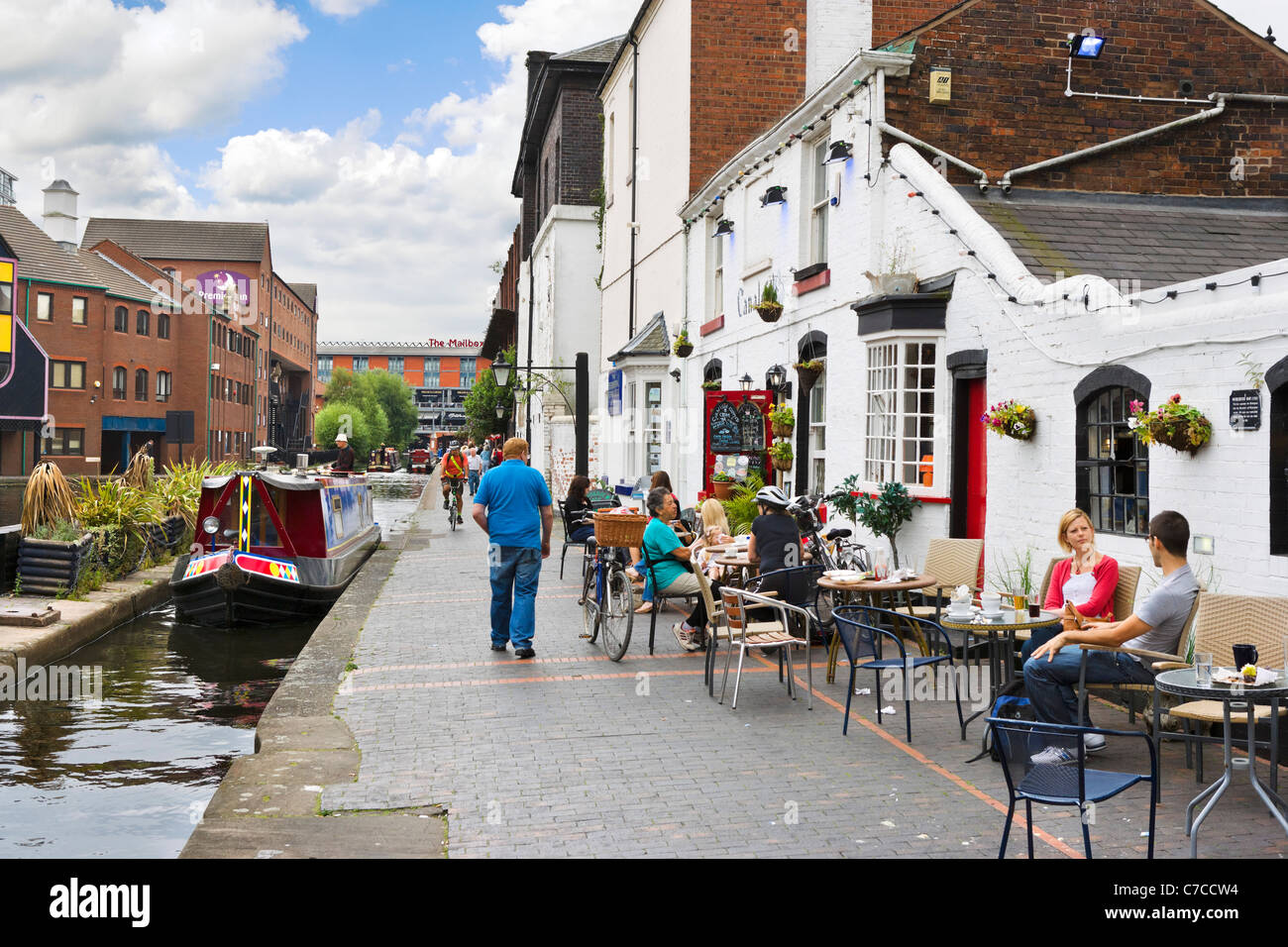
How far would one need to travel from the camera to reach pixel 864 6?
18.7 m

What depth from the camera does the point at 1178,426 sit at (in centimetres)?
685

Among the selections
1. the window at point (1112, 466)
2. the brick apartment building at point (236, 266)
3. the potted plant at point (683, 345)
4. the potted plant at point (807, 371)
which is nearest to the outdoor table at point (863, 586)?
the window at point (1112, 466)

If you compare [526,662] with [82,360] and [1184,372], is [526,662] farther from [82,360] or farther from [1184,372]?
[82,360]

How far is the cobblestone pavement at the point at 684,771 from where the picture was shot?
16.2ft

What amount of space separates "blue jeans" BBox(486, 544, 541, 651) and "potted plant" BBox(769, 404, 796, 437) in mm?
5542

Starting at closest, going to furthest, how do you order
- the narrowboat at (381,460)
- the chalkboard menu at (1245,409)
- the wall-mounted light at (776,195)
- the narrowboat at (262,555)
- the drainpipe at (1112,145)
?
the chalkboard menu at (1245,409) < the drainpipe at (1112,145) < the narrowboat at (262,555) < the wall-mounted light at (776,195) < the narrowboat at (381,460)

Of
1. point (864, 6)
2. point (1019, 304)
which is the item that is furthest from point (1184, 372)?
point (864, 6)

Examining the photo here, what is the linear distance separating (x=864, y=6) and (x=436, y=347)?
139m

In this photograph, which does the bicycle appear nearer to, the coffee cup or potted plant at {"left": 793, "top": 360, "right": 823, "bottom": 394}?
potted plant at {"left": 793, "top": 360, "right": 823, "bottom": 394}

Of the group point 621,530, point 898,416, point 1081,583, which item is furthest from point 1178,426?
point 621,530

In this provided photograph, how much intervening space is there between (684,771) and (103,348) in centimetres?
5079

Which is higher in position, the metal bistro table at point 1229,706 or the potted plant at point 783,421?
the potted plant at point 783,421

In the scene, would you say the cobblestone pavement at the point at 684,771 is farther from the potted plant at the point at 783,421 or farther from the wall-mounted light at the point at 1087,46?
the wall-mounted light at the point at 1087,46

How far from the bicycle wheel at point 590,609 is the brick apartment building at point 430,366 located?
467 feet
